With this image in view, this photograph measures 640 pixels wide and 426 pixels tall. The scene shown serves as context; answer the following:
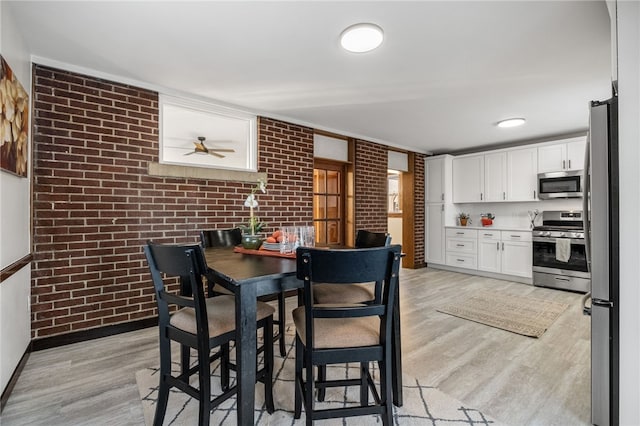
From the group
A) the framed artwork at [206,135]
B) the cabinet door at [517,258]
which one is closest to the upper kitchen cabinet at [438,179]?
the cabinet door at [517,258]

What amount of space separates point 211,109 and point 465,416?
11.4ft

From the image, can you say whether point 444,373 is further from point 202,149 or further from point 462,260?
point 462,260

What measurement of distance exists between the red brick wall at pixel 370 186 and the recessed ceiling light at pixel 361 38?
8.70 feet

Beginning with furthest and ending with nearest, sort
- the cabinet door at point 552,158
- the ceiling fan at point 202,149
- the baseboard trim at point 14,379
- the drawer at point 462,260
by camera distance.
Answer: the drawer at point 462,260 < the cabinet door at point 552,158 < the ceiling fan at point 202,149 < the baseboard trim at point 14,379

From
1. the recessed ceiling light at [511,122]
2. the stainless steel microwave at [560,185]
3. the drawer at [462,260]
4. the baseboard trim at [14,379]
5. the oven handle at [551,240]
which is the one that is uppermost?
the recessed ceiling light at [511,122]

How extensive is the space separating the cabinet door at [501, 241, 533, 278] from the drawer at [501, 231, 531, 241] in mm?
50

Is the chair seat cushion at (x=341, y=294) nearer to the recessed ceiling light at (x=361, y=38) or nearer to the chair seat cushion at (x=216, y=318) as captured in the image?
the chair seat cushion at (x=216, y=318)

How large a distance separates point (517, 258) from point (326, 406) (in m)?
4.36

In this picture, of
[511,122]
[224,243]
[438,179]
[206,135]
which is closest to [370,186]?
[438,179]

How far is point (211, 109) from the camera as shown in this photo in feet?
11.3

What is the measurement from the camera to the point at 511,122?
4.06m

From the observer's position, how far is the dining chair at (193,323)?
1.34m

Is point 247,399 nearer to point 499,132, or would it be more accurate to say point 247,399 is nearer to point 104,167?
point 104,167

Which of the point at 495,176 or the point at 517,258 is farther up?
the point at 495,176
